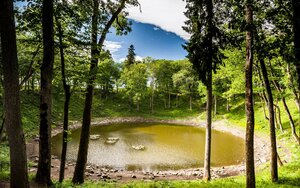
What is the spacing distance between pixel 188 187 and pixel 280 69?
412 inches

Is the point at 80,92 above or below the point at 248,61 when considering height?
below

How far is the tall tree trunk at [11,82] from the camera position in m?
6.92

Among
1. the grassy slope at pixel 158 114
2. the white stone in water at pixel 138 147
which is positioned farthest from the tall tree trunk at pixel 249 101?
the white stone in water at pixel 138 147

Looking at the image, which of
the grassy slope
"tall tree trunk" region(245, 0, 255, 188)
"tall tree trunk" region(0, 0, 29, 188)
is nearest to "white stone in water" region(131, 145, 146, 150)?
the grassy slope

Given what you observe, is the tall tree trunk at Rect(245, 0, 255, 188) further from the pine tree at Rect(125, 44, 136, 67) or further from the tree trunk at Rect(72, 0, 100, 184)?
the pine tree at Rect(125, 44, 136, 67)

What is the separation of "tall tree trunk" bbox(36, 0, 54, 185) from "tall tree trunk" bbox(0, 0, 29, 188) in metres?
2.87

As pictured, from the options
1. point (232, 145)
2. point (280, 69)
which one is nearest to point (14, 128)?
point (280, 69)

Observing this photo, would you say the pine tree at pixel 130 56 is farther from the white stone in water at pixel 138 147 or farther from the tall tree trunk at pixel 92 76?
the tall tree trunk at pixel 92 76

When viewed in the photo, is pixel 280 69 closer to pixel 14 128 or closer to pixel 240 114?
pixel 14 128

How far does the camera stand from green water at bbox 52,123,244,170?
94.5 ft

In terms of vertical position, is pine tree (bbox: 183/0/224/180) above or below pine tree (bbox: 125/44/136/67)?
below

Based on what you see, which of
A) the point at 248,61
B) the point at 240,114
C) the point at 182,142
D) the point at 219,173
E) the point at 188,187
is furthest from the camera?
the point at 240,114

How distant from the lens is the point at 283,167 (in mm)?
19125

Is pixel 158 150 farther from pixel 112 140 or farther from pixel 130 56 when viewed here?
pixel 130 56
